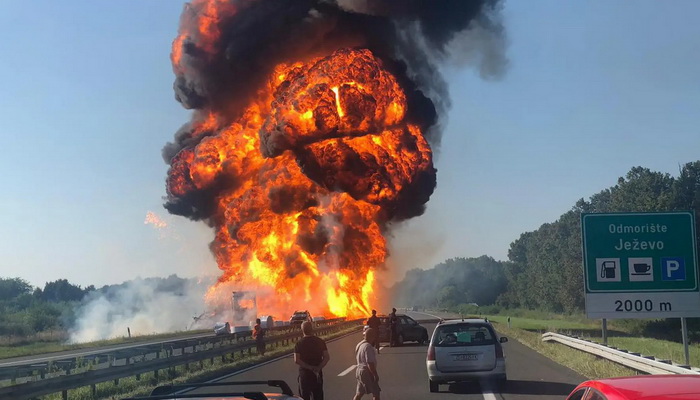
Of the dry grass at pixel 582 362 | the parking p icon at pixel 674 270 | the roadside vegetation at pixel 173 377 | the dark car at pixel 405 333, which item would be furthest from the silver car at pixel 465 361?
the dark car at pixel 405 333

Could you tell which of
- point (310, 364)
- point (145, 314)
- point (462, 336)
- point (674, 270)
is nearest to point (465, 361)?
point (462, 336)

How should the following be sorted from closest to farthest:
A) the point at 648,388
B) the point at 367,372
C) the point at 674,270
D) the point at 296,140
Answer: the point at 648,388 → the point at 367,372 → the point at 674,270 → the point at 296,140

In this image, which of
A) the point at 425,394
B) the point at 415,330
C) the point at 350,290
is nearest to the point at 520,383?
the point at 425,394

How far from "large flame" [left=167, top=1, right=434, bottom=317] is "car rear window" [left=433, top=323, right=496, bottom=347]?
3794 centimetres

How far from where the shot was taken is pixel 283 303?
232 feet

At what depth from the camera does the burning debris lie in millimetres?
57156

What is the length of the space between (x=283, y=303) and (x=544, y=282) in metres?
73.6

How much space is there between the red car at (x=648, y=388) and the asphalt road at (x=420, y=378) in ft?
34.0

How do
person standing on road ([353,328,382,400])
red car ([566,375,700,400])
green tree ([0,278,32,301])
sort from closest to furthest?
red car ([566,375,700,400]) → person standing on road ([353,328,382,400]) → green tree ([0,278,32,301])

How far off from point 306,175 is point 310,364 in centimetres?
4637

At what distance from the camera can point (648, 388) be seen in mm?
5344

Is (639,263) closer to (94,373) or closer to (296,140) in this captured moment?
(94,373)

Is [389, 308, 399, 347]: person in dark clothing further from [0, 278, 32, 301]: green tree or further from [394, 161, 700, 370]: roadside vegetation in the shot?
[0, 278, 32, 301]: green tree

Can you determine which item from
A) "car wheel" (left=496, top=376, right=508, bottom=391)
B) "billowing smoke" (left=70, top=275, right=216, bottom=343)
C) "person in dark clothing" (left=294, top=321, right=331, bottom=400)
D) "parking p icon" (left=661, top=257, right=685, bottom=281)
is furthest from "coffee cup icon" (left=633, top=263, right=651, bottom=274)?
"billowing smoke" (left=70, top=275, right=216, bottom=343)
